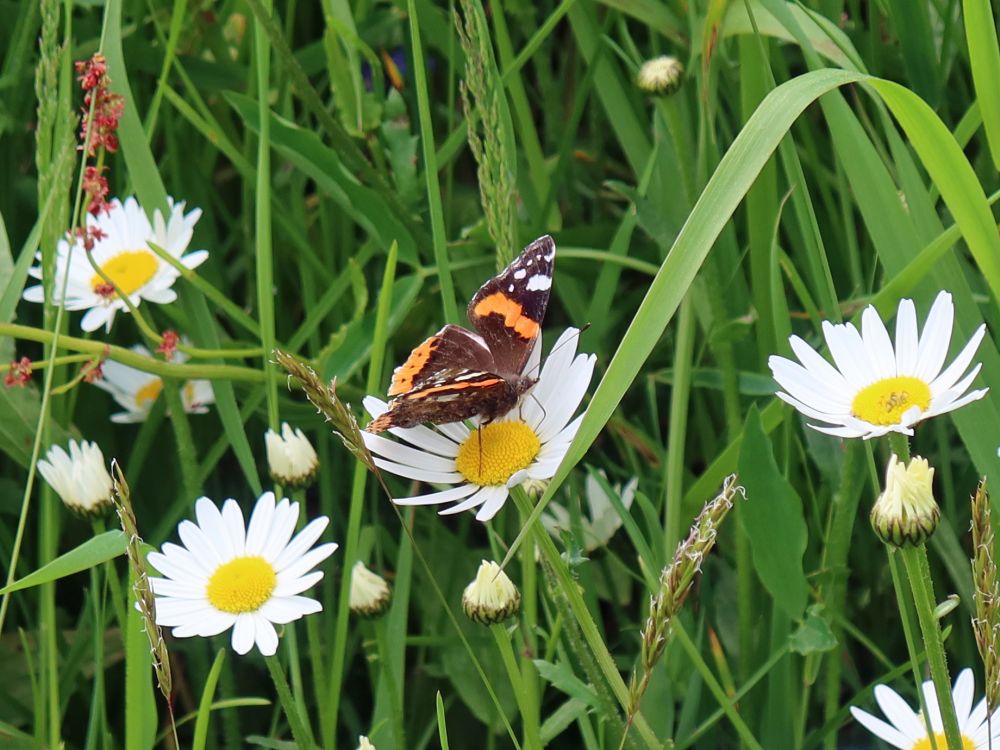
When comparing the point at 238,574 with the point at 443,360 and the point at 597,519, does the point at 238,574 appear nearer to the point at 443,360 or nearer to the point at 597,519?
the point at 443,360

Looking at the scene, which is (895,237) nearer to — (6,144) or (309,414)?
(309,414)

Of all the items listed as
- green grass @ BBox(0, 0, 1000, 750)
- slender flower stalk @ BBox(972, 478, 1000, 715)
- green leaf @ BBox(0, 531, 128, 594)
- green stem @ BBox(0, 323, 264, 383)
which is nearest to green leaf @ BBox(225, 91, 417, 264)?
green grass @ BBox(0, 0, 1000, 750)

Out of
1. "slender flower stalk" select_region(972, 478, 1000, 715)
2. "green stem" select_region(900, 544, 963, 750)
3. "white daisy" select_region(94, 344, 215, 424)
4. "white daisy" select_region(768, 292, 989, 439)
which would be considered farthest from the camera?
"white daisy" select_region(94, 344, 215, 424)

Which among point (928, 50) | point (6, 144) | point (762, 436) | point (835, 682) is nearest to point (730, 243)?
point (928, 50)

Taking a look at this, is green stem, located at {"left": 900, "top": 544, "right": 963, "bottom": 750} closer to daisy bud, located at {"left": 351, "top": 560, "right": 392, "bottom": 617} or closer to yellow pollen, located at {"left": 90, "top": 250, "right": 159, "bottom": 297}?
daisy bud, located at {"left": 351, "top": 560, "right": 392, "bottom": 617}

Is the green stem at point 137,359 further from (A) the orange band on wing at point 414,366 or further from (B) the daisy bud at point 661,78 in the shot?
(B) the daisy bud at point 661,78

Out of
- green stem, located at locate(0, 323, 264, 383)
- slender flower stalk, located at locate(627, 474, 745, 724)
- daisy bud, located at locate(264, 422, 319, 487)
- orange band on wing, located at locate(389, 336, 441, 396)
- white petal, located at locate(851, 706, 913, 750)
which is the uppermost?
green stem, located at locate(0, 323, 264, 383)

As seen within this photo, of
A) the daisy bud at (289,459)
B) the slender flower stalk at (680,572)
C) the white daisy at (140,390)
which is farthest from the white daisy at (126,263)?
the slender flower stalk at (680,572)
